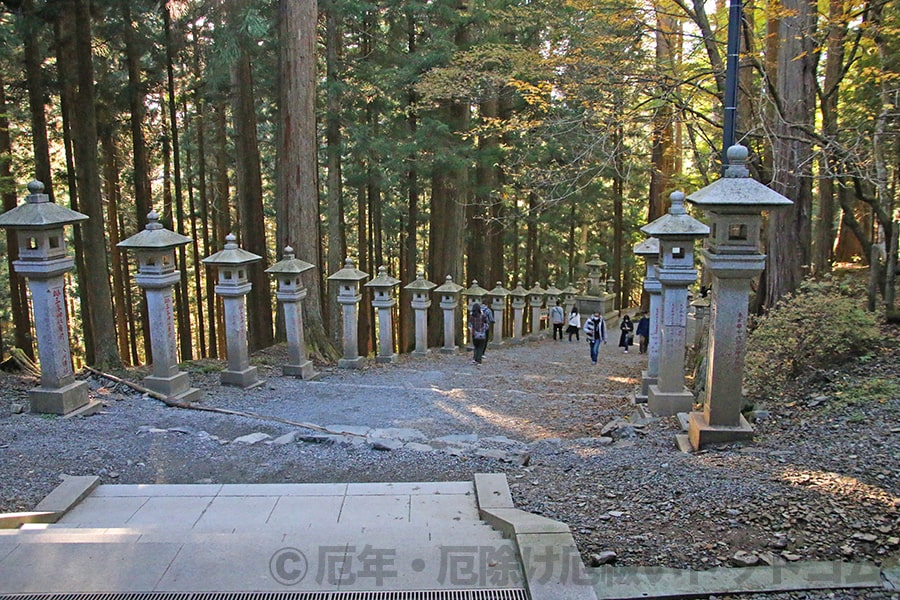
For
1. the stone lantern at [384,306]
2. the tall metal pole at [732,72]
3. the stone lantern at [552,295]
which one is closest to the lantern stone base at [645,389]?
the tall metal pole at [732,72]

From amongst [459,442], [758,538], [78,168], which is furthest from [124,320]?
[758,538]

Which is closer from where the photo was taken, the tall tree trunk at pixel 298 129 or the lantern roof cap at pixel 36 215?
the lantern roof cap at pixel 36 215

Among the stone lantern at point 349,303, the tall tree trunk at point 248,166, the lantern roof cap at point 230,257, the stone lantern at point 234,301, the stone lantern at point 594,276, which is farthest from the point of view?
the stone lantern at point 594,276

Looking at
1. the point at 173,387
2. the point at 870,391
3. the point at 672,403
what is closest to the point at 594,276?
the point at 672,403

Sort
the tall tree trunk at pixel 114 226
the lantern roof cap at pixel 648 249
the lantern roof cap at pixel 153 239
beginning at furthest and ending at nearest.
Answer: the tall tree trunk at pixel 114 226 < the lantern roof cap at pixel 648 249 < the lantern roof cap at pixel 153 239

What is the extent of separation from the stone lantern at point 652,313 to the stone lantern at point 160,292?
20.6ft

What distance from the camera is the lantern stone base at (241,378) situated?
9.56 metres

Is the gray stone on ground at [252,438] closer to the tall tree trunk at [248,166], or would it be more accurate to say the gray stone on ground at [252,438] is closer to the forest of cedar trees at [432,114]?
the forest of cedar trees at [432,114]

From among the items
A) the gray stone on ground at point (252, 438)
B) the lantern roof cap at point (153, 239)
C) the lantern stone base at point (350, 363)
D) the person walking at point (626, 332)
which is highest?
the lantern roof cap at point (153, 239)

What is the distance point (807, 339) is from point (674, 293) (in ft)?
5.44

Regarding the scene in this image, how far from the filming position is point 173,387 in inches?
331

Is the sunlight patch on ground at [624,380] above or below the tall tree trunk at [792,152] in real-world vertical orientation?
below

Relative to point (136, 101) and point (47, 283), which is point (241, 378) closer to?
point (47, 283)

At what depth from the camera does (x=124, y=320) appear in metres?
18.2
